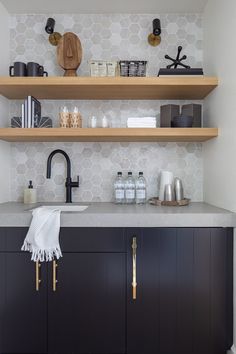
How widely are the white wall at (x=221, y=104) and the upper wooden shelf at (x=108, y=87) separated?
0.14 metres

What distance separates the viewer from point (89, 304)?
175 cm

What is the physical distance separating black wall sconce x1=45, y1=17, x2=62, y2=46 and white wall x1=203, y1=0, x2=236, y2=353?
4.11 ft

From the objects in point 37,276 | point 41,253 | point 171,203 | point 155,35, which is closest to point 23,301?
point 37,276

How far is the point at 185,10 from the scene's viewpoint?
2.38 m

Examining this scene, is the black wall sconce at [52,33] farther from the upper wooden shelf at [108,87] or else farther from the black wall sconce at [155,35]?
the black wall sconce at [155,35]

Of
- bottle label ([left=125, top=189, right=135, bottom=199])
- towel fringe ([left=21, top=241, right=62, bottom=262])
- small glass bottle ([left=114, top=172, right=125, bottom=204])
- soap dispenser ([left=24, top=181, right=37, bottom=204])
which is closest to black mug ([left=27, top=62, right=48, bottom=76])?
soap dispenser ([left=24, top=181, right=37, bottom=204])

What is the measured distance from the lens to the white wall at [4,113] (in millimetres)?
2275

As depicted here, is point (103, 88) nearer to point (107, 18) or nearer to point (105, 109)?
point (105, 109)

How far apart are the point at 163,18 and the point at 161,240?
1.90 meters

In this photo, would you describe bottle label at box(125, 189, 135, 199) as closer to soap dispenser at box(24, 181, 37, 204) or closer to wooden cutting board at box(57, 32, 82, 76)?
soap dispenser at box(24, 181, 37, 204)

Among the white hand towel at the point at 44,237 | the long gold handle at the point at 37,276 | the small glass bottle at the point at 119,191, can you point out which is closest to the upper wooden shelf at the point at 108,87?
the small glass bottle at the point at 119,191

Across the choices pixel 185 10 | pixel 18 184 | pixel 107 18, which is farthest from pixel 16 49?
pixel 185 10

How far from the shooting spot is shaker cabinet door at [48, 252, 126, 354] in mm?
1739

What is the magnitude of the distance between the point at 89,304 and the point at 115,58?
1.96 meters
